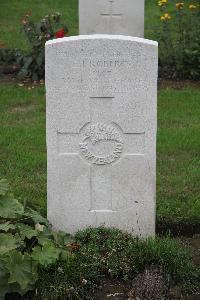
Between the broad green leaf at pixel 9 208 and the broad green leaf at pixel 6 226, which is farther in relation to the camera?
the broad green leaf at pixel 9 208

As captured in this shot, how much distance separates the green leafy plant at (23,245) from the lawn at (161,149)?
406mm

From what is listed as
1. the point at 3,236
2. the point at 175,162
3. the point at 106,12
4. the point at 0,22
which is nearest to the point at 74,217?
the point at 3,236

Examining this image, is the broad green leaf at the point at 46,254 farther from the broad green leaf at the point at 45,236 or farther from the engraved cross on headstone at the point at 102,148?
the engraved cross on headstone at the point at 102,148

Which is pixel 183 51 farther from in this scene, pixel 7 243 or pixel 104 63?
pixel 7 243

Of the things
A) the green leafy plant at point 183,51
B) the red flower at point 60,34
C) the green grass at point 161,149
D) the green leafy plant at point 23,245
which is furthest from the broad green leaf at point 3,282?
the green leafy plant at point 183,51

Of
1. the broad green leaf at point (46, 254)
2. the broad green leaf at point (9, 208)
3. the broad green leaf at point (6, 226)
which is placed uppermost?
the broad green leaf at point (9, 208)

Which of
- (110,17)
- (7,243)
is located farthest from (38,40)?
(7,243)

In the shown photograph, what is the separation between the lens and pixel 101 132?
451 cm

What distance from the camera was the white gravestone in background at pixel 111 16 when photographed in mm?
8945

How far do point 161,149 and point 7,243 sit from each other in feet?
9.17

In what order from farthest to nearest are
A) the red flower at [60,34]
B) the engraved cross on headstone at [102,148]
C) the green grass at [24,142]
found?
the red flower at [60,34] → the green grass at [24,142] → the engraved cross on headstone at [102,148]

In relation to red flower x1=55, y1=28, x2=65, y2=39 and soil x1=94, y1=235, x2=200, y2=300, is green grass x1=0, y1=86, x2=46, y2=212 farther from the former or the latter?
soil x1=94, y1=235, x2=200, y2=300

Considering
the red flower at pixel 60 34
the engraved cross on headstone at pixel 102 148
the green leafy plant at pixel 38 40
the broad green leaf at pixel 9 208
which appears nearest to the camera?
the broad green leaf at pixel 9 208

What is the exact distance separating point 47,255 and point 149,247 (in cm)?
64
